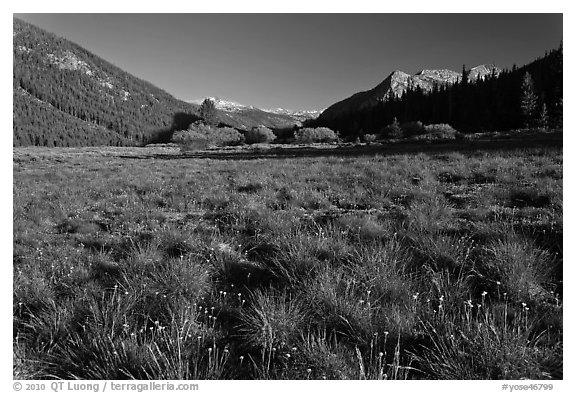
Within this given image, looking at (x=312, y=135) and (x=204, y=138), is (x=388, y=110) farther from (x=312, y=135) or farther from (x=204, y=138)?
(x=204, y=138)

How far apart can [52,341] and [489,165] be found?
1273cm

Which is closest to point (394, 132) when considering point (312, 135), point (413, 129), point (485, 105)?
point (413, 129)

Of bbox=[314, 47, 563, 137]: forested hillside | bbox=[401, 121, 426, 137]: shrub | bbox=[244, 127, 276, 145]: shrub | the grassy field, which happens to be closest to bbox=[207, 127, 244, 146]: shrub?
bbox=[244, 127, 276, 145]: shrub

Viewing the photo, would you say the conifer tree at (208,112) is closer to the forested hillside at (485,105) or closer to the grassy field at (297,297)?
the forested hillside at (485,105)

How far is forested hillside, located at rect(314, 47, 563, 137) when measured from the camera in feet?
243

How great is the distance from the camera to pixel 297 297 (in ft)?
11.6

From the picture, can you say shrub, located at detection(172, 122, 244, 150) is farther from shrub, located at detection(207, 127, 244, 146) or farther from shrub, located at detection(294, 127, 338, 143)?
shrub, located at detection(294, 127, 338, 143)

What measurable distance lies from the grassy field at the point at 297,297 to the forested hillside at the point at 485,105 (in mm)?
75700

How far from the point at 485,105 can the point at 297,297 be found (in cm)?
10801

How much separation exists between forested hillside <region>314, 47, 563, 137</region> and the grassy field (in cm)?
7570

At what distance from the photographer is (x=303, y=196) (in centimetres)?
840

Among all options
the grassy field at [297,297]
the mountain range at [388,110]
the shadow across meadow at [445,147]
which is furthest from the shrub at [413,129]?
the grassy field at [297,297]
